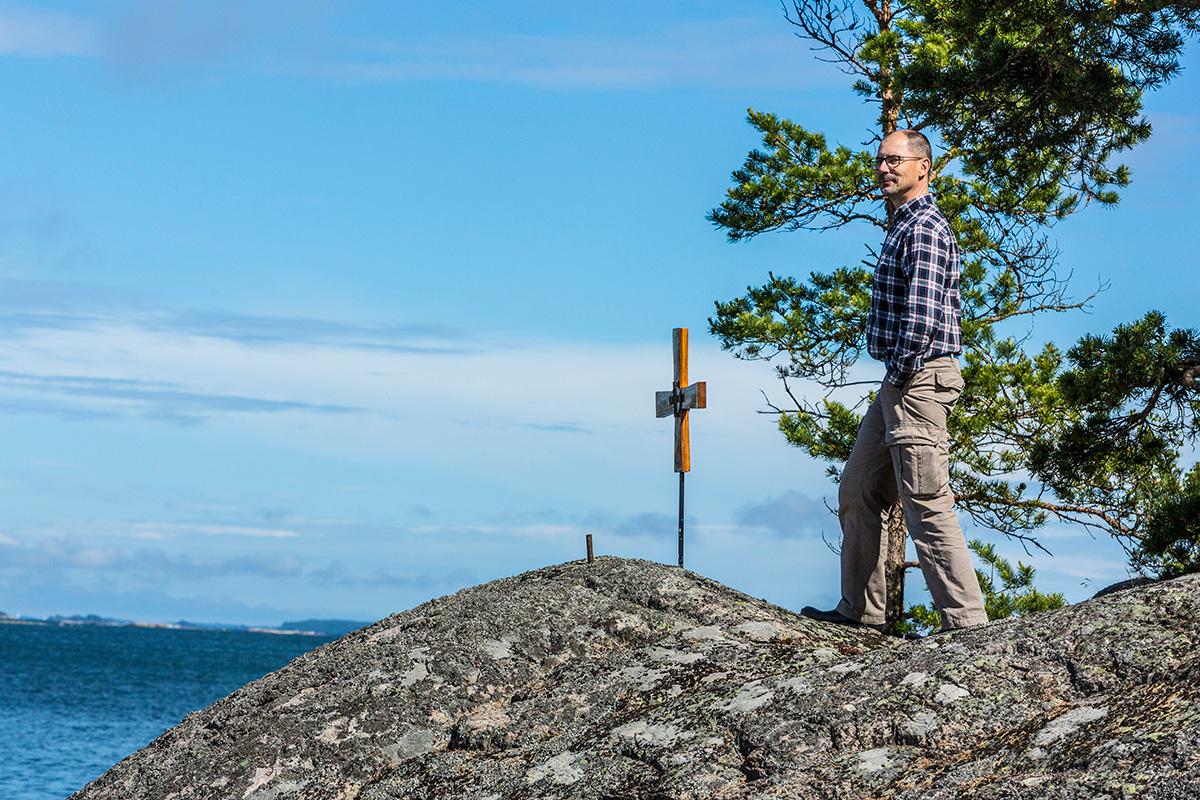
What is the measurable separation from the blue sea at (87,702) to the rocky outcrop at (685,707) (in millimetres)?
25349

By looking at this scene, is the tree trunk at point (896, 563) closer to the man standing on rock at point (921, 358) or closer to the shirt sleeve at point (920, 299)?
the man standing on rock at point (921, 358)

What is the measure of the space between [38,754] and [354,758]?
1387 inches

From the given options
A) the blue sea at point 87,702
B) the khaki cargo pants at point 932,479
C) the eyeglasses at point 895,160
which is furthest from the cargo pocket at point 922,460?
the blue sea at point 87,702

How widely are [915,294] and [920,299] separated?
34 millimetres

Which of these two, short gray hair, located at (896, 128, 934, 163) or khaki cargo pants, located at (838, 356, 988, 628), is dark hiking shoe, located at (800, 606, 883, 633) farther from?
short gray hair, located at (896, 128, 934, 163)

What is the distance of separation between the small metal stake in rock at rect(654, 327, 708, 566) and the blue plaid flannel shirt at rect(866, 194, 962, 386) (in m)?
2.41

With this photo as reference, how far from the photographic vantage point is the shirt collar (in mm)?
6383

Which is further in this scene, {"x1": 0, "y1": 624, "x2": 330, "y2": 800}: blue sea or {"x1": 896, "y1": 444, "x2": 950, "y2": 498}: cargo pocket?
{"x1": 0, "y1": 624, "x2": 330, "y2": 800}: blue sea

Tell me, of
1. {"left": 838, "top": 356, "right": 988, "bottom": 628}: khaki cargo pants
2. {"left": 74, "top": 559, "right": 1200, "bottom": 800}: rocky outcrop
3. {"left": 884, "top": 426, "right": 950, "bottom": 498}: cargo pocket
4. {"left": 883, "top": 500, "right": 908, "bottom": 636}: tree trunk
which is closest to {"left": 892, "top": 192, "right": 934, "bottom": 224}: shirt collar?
{"left": 838, "top": 356, "right": 988, "bottom": 628}: khaki cargo pants

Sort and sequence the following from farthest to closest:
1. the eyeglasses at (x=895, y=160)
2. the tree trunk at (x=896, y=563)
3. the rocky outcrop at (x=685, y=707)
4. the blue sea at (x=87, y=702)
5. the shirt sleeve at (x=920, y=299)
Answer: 1. the blue sea at (x=87, y=702)
2. the tree trunk at (x=896, y=563)
3. the eyeglasses at (x=895, y=160)
4. the shirt sleeve at (x=920, y=299)
5. the rocky outcrop at (x=685, y=707)

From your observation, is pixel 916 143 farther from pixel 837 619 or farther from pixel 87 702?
pixel 87 702

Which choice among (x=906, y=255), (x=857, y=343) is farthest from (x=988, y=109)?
(x=906, y=255)

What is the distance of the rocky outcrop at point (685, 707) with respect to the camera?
4305 mm

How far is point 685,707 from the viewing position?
523 cm
